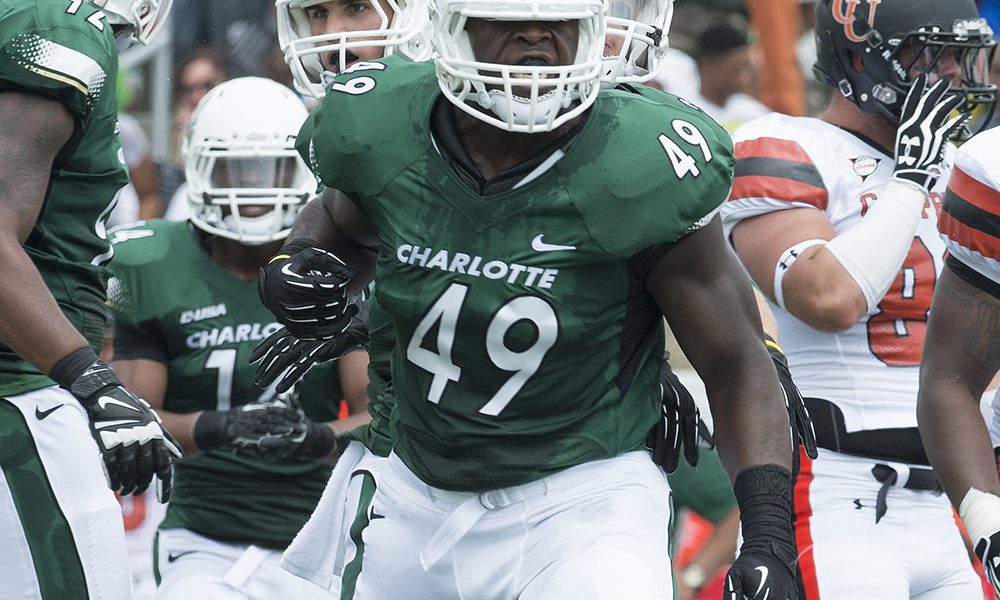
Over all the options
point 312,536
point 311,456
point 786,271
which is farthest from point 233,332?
point 786,271

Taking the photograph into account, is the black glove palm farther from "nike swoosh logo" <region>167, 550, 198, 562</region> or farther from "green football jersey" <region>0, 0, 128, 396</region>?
"nike swoosh logo" <region>167, 550, 198, 562</region>

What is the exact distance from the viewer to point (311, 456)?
449 cm

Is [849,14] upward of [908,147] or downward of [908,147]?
upward

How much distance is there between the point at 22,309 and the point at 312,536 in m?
0.78

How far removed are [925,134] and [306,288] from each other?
5.22 ft

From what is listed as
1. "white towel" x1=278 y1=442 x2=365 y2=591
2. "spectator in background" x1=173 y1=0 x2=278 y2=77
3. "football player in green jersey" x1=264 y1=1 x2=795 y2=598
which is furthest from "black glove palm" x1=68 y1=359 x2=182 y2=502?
"spectator in background" x1=173 y1=0 x2=278 y2=77

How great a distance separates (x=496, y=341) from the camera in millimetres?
2891

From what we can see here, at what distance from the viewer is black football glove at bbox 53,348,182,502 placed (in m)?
3.20

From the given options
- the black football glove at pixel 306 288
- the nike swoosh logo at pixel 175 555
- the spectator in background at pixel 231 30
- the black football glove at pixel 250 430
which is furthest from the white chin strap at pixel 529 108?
the spectator in background at pixel 231 30

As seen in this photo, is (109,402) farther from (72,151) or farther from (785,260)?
(785,260)

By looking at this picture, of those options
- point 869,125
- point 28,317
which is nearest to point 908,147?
point 869,125

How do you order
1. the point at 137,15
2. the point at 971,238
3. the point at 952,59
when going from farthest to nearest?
the point at 952,59 < the point at 137,15 < the point at 971,238

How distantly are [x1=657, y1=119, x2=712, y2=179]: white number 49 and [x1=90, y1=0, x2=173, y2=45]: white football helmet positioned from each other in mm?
1566

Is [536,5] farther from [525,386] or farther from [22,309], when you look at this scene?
[22,309]
